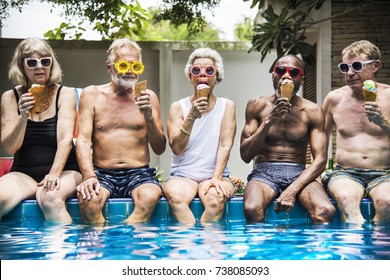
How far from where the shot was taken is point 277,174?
599 centimetres

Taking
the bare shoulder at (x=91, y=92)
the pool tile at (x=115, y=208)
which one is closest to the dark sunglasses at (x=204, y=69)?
the bare shoulder at (x=91, y=92)

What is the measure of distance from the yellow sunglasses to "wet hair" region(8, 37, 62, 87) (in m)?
0.56

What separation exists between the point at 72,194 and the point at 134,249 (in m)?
1.54

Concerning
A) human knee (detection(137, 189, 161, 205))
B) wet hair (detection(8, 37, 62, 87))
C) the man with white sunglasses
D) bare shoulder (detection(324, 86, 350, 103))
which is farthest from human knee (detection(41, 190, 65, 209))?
bare shoulder (detection(324, 86, 350, 103))

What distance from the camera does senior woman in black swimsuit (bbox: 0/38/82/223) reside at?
573cm

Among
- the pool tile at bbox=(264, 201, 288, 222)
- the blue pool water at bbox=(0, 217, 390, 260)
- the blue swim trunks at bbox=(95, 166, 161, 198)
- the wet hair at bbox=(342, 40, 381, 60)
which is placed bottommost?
the blue pool water at bbox=(0, 217, 390, 260)

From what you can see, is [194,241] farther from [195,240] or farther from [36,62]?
[36,62]

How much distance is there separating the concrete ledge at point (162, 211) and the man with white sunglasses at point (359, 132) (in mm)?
224

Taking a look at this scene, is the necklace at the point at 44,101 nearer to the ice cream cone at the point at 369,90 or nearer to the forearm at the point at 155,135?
the forearm at the point at 155,135

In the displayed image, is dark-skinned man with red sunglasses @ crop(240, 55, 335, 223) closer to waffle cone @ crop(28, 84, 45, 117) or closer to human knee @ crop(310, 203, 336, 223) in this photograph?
human knee @ crop(310, 203, 336, 223)

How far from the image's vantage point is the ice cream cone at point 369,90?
5723 mm

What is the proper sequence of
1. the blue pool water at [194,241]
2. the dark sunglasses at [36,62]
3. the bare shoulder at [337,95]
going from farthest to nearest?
the bare shoulder at [337,95], the dark sunglasses at [36,62], the blue pool water at [194,241]

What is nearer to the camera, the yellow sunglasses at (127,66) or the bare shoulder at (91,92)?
the yellow sunglasses at (127,66)

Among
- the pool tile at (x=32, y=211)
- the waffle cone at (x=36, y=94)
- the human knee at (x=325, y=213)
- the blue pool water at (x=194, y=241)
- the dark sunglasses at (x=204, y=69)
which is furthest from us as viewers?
the dark sunglasses at (x=204, y=69)
